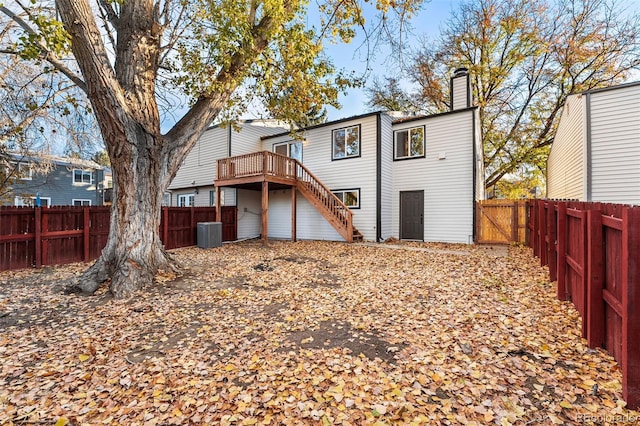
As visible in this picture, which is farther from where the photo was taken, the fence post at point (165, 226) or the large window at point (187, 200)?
the large window at point (187, 200)

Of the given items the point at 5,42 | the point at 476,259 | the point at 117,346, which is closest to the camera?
the point at 117,346

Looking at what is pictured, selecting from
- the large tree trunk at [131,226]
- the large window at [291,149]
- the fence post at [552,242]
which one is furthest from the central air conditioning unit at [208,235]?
the fence post at [552,242]

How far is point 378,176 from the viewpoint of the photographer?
39.7ft

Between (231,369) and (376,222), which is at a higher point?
(376,222)

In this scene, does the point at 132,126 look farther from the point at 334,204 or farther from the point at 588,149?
the point at 588,149

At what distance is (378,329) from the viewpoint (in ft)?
11.9

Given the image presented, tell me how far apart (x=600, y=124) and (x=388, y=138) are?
6.79 m

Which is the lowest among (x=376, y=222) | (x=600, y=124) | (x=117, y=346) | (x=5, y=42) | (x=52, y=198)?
(x=117, y=346)

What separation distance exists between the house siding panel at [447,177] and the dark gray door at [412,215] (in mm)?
209

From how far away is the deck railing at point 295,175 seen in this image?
38.7 ft

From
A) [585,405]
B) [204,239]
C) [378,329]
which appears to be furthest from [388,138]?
[585,405]

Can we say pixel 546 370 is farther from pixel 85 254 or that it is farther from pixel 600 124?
pixel 85 254

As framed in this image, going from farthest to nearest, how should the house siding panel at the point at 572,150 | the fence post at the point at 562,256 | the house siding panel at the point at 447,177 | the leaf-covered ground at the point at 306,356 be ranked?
the house siding panel at the point at 447,177, the house siding panel at the point at 572,150, the fence post at the point at 562,256, the leaf-covered ground at the point at 306,356

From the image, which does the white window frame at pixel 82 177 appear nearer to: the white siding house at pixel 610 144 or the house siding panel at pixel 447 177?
the house siding panel at pixel 447 177
